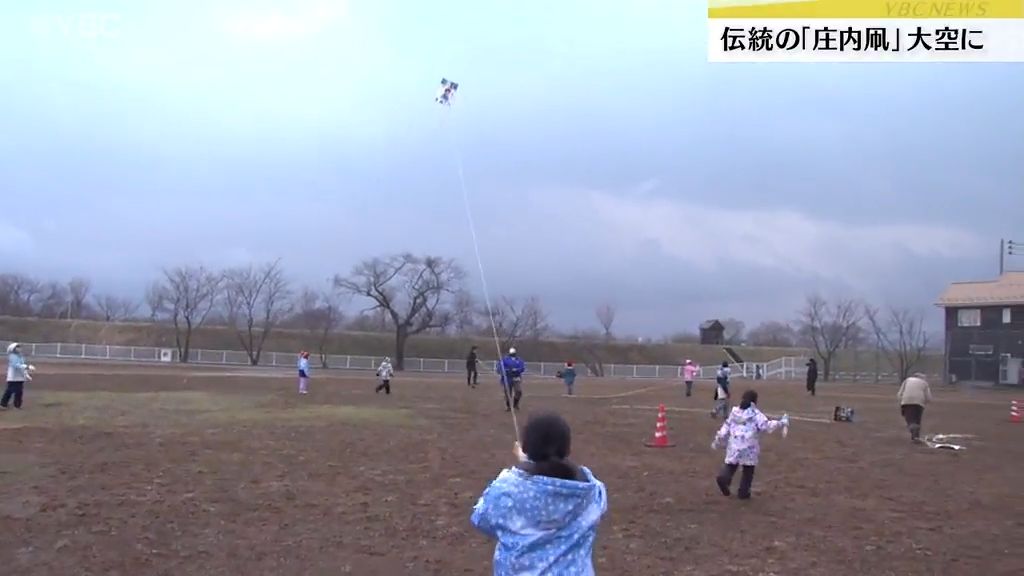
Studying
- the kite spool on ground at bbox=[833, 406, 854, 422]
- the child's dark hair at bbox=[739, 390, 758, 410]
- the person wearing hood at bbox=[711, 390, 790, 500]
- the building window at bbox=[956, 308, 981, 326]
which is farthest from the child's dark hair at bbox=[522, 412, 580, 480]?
the building window at bbox=[956, 308, 981, 326]

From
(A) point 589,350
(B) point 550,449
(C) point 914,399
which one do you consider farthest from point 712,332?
(B) point 550,449

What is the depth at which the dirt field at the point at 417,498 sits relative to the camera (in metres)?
7.81

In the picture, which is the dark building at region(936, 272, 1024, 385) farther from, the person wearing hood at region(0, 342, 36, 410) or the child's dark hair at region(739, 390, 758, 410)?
the person wearing hood at region(0, 342, 36, 410)

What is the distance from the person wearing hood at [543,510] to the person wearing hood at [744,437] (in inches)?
280

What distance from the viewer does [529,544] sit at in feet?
12.0

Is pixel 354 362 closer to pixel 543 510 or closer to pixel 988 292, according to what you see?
pixel 988 292

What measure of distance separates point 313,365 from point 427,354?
50.8 ft

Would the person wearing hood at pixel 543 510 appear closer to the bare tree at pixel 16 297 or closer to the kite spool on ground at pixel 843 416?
the kite spool on ground at pixel 843 416

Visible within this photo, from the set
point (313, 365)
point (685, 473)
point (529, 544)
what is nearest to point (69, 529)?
point (529, 544)

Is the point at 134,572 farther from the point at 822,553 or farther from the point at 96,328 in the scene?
the point at 96,328

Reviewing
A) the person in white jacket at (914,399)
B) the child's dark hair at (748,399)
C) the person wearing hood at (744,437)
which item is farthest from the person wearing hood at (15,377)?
the person in white jacket at (914,399)

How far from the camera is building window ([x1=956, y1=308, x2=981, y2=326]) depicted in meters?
55.9

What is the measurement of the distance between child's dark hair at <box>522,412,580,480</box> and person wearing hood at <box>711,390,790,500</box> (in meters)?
7.17

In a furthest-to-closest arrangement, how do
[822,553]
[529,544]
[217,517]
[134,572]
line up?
[217,517] < [822,553] < [134,572] < [529,544]
